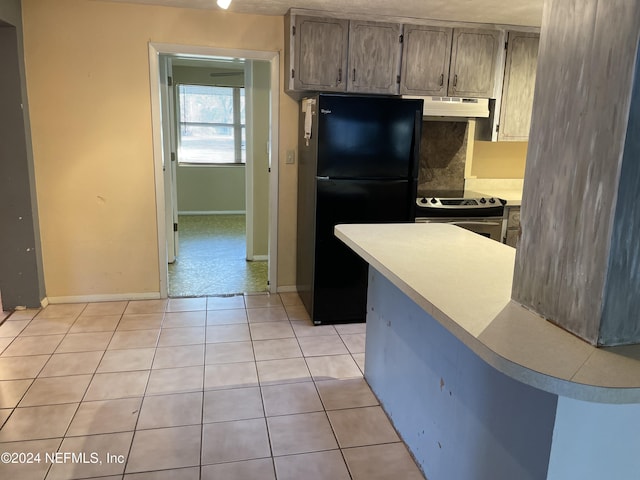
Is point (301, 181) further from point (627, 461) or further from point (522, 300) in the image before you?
point (627, 461)

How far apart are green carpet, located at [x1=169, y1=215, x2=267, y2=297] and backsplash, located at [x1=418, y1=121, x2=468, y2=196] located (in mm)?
1715

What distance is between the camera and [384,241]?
2.11 m

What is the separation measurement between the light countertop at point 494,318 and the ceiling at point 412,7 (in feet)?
5.92

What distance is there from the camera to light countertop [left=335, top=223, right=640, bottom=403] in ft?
3.21

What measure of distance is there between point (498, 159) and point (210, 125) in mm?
4698

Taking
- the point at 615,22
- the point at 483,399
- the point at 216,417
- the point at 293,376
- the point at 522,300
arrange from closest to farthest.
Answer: the point at 615,22
the point at 522,300
the point at 483,399
the point at 216,417
the point at 293,376

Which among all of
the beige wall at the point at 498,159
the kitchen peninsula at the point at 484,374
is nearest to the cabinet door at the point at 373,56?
the beige wall at the point at 498,159

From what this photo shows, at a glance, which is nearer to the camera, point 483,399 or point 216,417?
point 483,399

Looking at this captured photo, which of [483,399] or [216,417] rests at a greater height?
[483,399]

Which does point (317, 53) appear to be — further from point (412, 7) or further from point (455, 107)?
point (455, 107)

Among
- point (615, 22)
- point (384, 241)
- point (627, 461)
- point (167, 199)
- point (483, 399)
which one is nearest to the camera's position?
point (615, 22)

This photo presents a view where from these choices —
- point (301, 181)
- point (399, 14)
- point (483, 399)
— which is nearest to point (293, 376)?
point (483, 399)

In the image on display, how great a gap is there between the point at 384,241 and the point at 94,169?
249 cm

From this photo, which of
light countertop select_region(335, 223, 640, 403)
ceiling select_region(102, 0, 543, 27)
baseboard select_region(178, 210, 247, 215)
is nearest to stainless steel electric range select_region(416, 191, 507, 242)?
ceiling select_region(102, 0, 543, 27)
